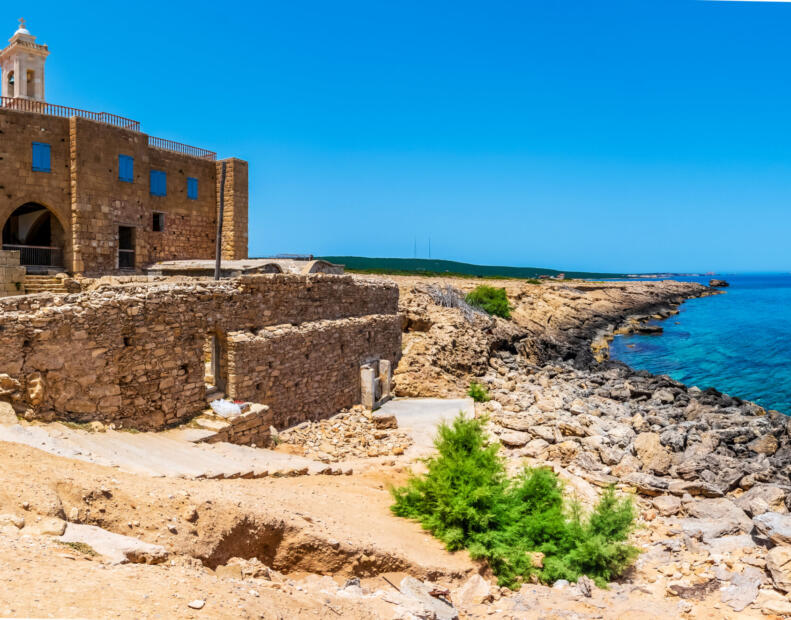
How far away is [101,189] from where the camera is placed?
21.5m

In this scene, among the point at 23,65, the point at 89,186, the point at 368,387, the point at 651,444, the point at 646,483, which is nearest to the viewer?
the point at 646,483

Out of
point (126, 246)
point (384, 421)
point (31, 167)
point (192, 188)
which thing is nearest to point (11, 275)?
point (31, 167)

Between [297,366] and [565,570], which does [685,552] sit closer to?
[565,570]

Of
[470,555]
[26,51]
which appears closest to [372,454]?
[470,555]

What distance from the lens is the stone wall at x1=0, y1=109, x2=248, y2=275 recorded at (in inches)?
776

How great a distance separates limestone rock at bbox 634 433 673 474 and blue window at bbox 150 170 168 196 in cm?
2087

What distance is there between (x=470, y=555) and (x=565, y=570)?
132 centimetres

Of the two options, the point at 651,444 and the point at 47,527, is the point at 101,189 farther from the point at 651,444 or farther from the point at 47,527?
the point at 651,444

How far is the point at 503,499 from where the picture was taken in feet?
29.3

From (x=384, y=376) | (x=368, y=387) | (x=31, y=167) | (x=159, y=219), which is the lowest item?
(x=368, y=387)

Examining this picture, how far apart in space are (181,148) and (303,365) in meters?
16.2

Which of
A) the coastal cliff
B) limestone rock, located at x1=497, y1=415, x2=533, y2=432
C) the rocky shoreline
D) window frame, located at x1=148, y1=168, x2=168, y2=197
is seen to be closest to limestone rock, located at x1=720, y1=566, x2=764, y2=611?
the rocky shoreline

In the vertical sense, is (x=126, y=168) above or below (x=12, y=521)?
above

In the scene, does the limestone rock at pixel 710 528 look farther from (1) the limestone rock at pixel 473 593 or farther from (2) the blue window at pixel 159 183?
(2) the blue window at pixel 159 183
